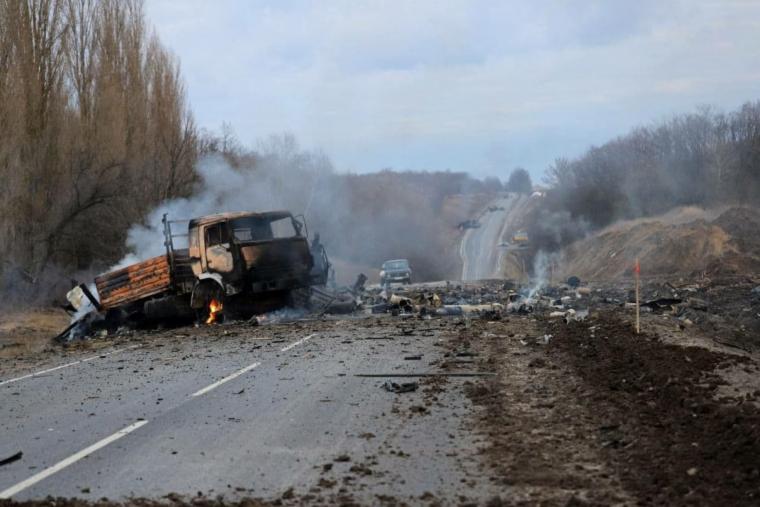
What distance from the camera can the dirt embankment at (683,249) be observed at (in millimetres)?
46406

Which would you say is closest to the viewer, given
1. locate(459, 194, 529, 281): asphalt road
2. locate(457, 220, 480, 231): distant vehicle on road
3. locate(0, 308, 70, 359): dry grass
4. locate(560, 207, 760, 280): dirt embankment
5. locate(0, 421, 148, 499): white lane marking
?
locate(0, 421, 148, 499): white lane marking

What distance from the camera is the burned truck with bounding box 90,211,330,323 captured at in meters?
23.6

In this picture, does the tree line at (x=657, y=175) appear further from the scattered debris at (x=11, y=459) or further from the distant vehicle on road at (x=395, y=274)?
the scattered debris at (x=11, y=459)

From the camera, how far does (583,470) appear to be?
22.3ft

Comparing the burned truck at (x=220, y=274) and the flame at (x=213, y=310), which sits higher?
the burned truck at (x=220, y=274)

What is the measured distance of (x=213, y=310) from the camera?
24.2 m

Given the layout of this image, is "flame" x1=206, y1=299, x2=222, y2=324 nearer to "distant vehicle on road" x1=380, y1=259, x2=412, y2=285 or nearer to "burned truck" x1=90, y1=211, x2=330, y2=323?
"burned truck" x1=90, y1=211, x2=330, y2=323

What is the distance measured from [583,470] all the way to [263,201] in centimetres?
3008

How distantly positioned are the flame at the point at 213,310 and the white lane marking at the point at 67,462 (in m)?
14.7

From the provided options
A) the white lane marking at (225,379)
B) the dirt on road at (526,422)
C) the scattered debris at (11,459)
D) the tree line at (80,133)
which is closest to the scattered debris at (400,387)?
the dirt on road at (526,422)

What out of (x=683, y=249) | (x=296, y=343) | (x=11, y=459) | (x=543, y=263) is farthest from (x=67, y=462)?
(x=543, y=263)

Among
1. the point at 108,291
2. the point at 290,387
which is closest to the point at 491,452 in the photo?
the point at 290,387

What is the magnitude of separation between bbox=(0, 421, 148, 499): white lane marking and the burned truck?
47.0 ft

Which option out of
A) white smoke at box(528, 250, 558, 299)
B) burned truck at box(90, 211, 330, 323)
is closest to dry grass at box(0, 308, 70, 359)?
burned truck at box(90, 211, 330, 323)
